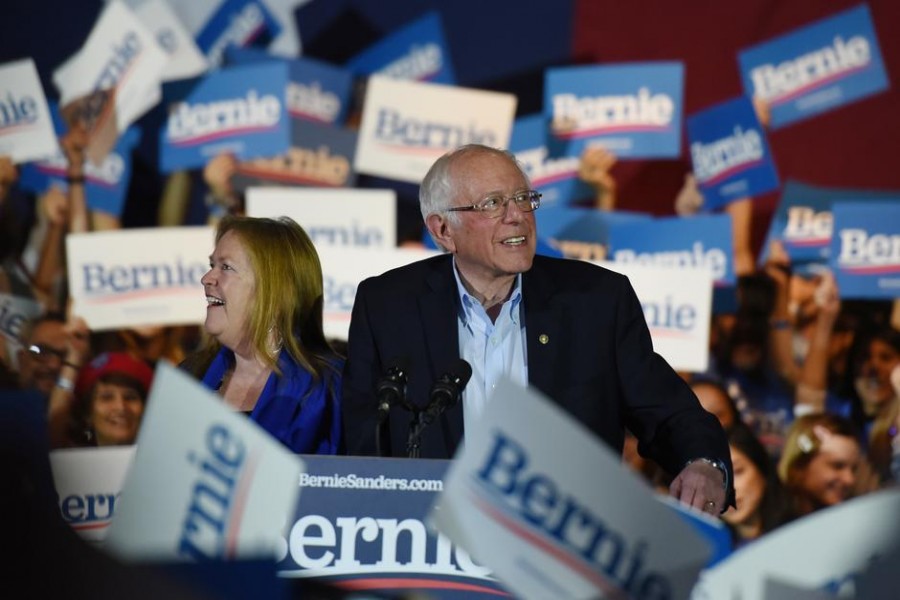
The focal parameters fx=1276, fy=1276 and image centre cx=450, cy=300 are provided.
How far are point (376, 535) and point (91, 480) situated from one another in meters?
0.69

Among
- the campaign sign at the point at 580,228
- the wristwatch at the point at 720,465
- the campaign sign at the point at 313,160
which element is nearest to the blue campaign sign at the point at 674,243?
the campaign sign at the point at 580,228

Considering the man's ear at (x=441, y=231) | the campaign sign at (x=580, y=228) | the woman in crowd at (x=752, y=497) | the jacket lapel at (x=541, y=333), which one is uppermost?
the campaign sign at (x=580, y=228)

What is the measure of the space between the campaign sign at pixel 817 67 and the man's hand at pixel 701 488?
3.99 m

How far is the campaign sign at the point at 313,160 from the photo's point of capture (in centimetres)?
637

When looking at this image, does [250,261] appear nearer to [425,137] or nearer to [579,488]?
[579,488]

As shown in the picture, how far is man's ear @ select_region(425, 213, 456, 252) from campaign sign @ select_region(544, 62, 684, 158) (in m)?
3.23

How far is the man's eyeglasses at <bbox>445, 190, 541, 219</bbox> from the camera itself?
2979mm

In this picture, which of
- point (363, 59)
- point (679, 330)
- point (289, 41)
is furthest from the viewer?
point (289, 41)

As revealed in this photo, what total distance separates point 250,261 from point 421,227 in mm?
3373

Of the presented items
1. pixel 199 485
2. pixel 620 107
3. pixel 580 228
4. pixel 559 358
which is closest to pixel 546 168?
pixel 620 107

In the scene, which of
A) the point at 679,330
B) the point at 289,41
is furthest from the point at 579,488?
the point at 289,41

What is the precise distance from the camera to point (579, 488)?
63.9 inches

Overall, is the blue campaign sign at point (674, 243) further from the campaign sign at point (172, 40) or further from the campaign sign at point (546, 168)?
the campaign sign at point (172, 40)

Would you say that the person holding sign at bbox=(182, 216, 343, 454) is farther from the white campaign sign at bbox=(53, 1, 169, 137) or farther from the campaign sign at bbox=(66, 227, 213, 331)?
the white campaign sign at bbox=(53, 1, 169, 137)
